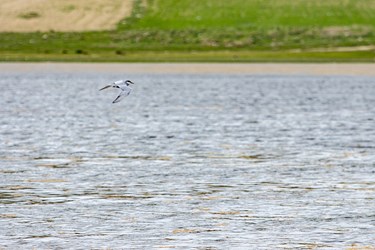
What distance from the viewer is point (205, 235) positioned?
2150 centimetres

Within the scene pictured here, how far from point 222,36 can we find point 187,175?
98.3 metres

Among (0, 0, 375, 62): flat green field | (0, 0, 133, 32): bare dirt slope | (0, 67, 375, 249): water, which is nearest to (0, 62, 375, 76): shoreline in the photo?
(0, 0, 375, 62): flat green field

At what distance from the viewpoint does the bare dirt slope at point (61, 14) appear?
136m

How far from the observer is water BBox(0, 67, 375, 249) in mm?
21672

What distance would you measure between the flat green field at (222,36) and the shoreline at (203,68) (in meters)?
3.72

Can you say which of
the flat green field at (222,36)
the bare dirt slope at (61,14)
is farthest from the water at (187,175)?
the bare dirt slope at (61,14)

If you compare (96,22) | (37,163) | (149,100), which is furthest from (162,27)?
(37,163)

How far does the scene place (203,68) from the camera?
3760 inches

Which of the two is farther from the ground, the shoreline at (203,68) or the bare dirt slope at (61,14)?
the bare dirt slope at (61,14)

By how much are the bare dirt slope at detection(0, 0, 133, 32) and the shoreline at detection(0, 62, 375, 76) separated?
38.2 m

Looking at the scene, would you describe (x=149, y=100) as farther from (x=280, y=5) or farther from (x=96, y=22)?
(x=280, y=5)

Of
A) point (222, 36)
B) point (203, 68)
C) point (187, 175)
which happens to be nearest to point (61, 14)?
point (222, 36)

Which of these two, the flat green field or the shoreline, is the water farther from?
the flat green field

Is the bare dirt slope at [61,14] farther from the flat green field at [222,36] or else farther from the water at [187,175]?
the water at [187,175]
